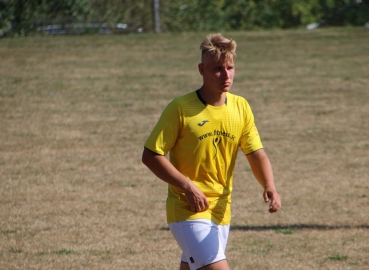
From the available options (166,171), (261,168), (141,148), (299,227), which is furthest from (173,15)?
(166,171)

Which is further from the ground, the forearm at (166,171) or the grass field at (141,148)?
the forearm at (166,171)

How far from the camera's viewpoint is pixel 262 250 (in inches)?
261

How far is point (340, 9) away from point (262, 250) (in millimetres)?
24350

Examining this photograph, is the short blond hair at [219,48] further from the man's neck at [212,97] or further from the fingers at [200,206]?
the fingers at [200,206]

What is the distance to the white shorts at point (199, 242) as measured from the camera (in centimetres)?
394

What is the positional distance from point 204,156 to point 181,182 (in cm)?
29

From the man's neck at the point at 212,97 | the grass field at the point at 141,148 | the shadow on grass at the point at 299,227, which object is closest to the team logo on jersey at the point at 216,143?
the man's neck at the point at 212,97

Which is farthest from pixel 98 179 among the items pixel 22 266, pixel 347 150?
pixel 347 150

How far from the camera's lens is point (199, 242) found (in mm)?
3945

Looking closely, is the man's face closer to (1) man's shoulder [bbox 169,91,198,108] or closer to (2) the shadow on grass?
(1) man's shoulder [bbox 169,91,198,108]

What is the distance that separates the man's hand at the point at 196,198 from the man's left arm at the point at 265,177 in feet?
1.49

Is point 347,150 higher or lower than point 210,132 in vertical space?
lower

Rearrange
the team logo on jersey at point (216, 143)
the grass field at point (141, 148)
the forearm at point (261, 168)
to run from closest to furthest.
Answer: the team logo on jersey at point (216, 143)
the forearm at point (261, 168)
the grass field at point (141, 148)

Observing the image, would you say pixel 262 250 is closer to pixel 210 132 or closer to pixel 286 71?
pixel 210 132
